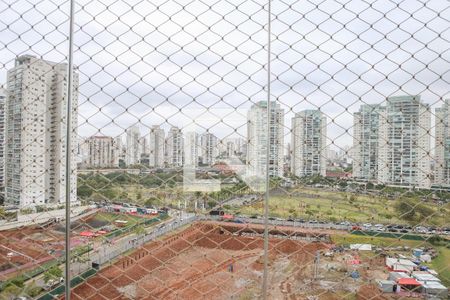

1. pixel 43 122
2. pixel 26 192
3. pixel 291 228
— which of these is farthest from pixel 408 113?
pixel 26 192

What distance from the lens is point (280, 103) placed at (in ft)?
3.48

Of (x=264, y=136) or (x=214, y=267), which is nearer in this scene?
(x=264, y=136)

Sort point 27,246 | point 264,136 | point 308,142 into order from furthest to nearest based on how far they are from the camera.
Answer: point 27,246 → point 308,142 → point 264,136

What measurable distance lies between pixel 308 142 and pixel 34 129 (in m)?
1.15

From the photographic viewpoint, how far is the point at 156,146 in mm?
1245

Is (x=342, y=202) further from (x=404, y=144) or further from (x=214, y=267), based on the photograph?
(x=214, y=267)

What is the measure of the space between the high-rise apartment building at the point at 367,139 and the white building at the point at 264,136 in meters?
0.28

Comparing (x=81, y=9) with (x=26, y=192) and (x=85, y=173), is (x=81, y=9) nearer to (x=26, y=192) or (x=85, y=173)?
(x=85, y=173)

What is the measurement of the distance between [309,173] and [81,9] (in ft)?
3.41

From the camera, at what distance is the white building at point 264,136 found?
3.36 ft

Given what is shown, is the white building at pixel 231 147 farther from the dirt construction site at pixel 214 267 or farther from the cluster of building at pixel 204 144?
the dirt construction site at pixel 214 267

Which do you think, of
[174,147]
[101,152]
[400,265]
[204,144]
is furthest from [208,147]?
[400,265]

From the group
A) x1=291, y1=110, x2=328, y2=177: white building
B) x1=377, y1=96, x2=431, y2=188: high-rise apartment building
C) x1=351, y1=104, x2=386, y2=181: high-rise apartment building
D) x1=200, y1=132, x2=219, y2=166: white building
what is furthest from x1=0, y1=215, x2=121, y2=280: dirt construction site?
x1=377, y1=96, x2=431, y2=188: high-rise apartment building

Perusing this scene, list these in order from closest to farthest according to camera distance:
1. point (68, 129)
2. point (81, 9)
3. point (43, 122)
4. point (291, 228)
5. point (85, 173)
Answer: point (68, 129)
point (81, 9)
point (85, 173)
point (43, 122)
point (291, 228)
